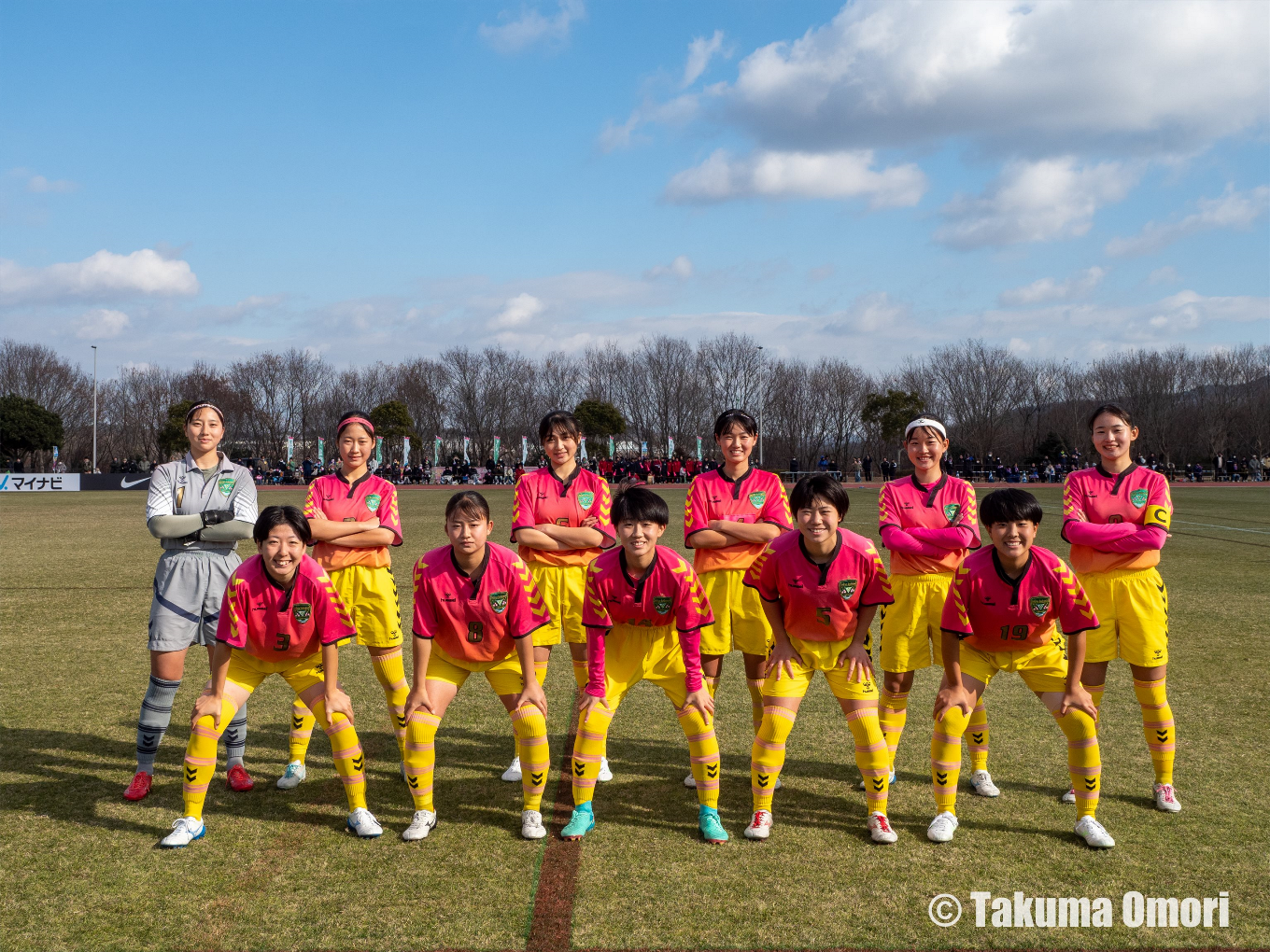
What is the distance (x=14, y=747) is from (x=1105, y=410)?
264 inches

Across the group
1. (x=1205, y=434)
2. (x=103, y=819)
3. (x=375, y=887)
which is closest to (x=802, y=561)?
(x=375, y=887)

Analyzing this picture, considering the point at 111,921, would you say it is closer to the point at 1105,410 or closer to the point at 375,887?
the point at 375,887

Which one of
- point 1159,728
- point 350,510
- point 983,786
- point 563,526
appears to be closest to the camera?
point 1159,728

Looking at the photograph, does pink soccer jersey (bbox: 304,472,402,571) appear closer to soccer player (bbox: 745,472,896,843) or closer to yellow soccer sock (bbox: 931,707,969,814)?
soccer player (bbox: 745,472,896,843)

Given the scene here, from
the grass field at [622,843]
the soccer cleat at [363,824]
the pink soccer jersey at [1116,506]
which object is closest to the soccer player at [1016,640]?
the grass field at [622,843]

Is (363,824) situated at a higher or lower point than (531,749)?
lower

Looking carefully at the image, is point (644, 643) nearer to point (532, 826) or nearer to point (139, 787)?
point (532, 826)

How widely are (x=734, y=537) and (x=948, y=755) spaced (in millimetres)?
1471

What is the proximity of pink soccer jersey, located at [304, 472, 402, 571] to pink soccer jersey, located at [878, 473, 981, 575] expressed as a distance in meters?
2.74

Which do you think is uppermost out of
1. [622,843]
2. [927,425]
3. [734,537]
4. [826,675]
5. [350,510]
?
[927,425]

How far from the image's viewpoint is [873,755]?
4.11 m

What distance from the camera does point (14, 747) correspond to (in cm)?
533

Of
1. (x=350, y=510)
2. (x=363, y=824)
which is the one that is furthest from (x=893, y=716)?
(x=350, y=510)

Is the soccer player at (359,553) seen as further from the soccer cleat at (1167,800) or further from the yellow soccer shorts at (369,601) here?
the soccer cleat at (1167,800)
